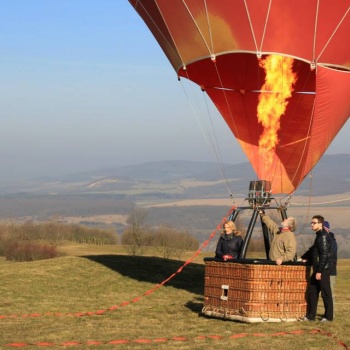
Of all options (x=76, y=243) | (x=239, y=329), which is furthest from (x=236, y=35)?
(x=76, y=243)

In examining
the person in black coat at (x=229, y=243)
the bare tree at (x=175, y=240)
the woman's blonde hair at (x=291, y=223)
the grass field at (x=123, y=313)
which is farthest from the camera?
the bare tree at (x=175, y=240)

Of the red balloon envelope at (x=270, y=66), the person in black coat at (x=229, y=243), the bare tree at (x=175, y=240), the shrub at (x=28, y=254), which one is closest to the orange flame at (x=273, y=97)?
the red balloon envelope at (x=270, y=66)

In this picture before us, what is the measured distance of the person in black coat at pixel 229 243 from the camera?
16.0 m

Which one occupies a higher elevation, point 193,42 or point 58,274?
point 193,42

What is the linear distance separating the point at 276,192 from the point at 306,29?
3.95 m

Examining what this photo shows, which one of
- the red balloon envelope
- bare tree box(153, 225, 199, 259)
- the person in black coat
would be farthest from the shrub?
the person in black coat

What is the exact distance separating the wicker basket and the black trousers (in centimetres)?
15

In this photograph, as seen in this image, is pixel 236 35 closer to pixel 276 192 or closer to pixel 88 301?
pixel 276 192

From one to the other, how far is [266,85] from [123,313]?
5.75 meters

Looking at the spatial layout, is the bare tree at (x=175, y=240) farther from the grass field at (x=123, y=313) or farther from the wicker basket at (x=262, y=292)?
the wicker basket at (x=262, y=292)

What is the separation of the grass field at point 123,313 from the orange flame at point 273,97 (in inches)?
150

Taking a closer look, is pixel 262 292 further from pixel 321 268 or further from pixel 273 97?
pixel 273 97

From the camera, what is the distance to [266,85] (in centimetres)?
1788

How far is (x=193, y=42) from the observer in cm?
1728
